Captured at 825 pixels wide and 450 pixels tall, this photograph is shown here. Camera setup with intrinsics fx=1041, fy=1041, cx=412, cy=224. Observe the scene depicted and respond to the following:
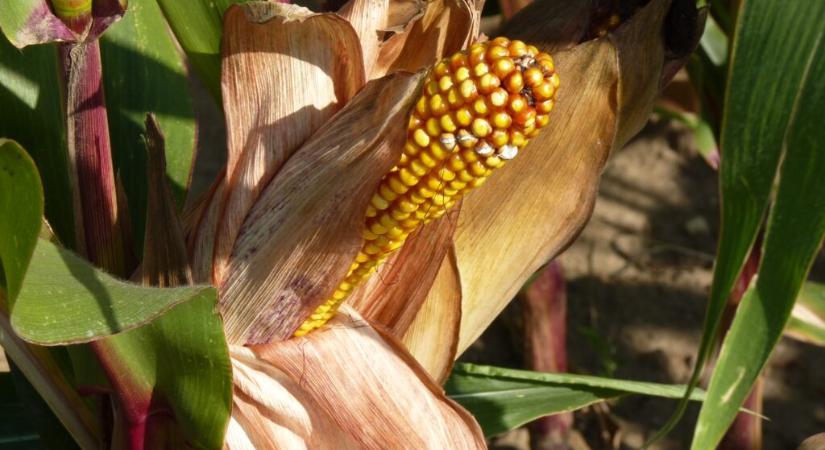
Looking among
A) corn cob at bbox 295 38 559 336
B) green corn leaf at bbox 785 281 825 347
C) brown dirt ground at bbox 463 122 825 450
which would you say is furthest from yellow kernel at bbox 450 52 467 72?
brown dirt ground at bbox 463 122 825 450

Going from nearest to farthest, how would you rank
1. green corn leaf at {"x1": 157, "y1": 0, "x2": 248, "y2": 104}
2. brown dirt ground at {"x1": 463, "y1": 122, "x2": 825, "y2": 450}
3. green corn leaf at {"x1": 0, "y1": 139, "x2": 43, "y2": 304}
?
green corn leaf at {"x1": 0, "y1": 139, "x2": 43, "y2": 304}
green corn leaf at {"x1": 157, "y1": 0, "x2": 248, "y2": 104}
brown dirt ground at {"x1": 463, "y1": 122, "x2": 825, "y2": 450}

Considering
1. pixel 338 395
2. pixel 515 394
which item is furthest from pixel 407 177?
pixel 515 394

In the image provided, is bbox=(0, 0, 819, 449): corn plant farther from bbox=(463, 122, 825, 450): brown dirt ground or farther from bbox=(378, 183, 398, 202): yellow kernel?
bbox=(463, 122, 825, 450): brown dirt ground

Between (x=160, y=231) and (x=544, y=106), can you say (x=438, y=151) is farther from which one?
(x=160, y=231)

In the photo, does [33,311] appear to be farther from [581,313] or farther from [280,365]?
[581,313]

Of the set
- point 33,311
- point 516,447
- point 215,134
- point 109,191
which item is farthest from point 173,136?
point 215,134
